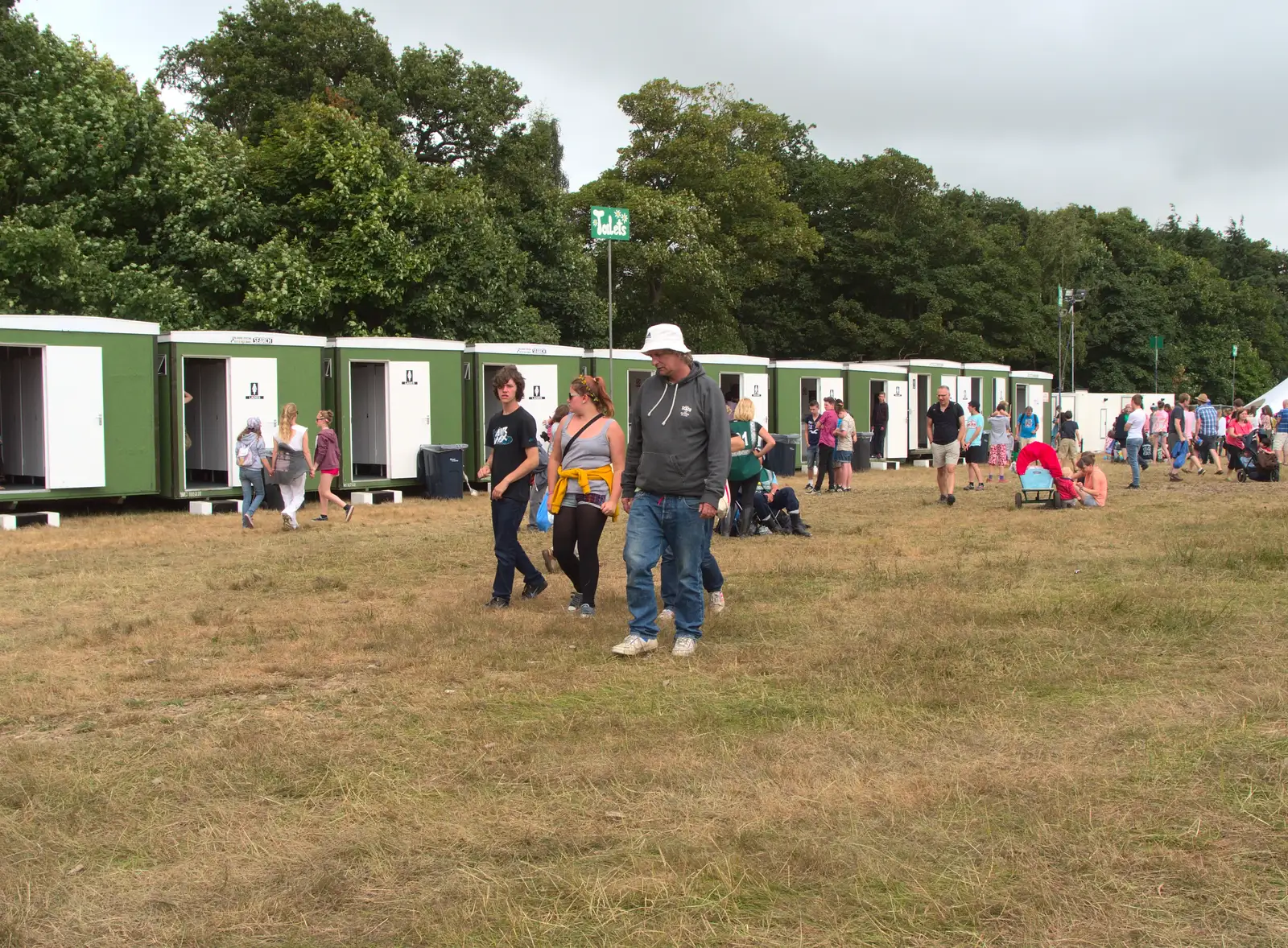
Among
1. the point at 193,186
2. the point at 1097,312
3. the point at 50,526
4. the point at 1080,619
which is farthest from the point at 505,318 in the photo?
the point at 1097,312

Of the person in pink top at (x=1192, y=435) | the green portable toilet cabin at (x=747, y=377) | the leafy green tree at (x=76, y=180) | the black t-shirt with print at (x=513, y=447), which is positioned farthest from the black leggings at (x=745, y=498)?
the leafy green tree at (x=76, y=180)

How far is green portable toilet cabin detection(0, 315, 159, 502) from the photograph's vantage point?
51.7 ft

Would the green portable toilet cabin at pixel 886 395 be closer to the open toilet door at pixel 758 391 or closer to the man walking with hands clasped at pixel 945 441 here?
the open toilet door at pixel 758 391

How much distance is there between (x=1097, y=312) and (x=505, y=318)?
137ft

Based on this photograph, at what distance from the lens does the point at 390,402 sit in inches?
776

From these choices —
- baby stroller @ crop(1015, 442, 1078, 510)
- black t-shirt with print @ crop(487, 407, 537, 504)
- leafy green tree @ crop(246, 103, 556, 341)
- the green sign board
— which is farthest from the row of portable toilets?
black t-shirt with print @ crop(487, 407, 537, 504)

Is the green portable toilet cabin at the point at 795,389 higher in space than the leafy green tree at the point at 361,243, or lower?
lower

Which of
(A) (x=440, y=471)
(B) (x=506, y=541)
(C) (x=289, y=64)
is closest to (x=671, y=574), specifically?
(B) (x=506, y=541)

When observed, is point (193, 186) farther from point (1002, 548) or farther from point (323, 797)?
point (323, 797)

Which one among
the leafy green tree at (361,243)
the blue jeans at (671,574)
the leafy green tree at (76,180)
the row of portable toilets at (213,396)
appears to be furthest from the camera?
the leafy green tree at (361,243)

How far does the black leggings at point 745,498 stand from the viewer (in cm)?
1265

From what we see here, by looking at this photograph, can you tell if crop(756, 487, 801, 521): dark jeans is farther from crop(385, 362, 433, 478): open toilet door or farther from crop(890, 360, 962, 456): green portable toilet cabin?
crop(890, 360, 962, 456): green portable toilet cabin

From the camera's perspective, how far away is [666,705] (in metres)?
5.76

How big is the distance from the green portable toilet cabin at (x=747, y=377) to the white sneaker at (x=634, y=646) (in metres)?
18.4
